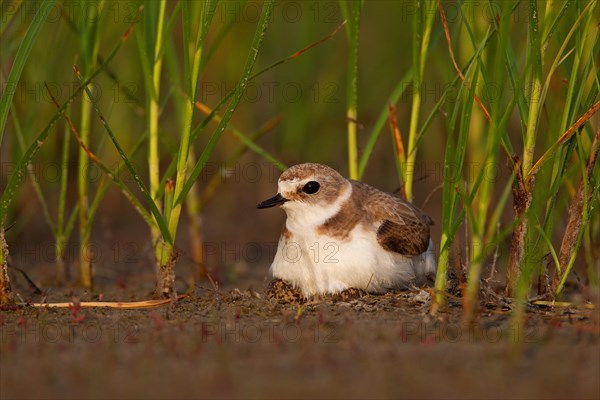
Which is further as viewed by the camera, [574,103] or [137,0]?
[137,0]

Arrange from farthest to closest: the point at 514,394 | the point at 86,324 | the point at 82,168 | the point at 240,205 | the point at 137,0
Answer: the point at 240,205
the point at 82,168
the point at 137,0
the point at 86,324
the point at 514,394

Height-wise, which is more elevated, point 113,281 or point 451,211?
point 451,211

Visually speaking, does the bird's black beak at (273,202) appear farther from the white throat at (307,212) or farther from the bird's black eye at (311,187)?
the bird's black eye at (311,187)

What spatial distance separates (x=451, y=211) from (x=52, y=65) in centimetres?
366

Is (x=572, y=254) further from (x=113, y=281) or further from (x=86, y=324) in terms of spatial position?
(x=113, y=281)

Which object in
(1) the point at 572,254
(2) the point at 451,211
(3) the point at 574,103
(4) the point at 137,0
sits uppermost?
(4) the point at 137,0

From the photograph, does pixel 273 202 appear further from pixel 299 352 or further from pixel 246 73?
pixel 299 352

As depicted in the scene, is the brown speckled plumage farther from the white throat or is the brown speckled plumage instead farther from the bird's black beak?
the bird's black beak

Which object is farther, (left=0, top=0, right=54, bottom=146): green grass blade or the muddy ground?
(left=0, top=0, right=54, bottom=146): green grass blade

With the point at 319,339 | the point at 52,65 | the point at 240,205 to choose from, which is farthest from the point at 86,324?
the point at 240,205

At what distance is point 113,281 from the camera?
6.80 metres

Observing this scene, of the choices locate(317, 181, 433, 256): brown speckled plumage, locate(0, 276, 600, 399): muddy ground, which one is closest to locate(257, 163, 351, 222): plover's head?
locate(317, 181, 433, 256): brown speckled plumage

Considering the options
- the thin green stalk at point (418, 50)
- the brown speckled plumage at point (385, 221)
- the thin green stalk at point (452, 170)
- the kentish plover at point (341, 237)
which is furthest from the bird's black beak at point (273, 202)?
the thin green stalk at point (452, 170)

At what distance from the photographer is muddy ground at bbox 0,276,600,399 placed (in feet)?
11.7
